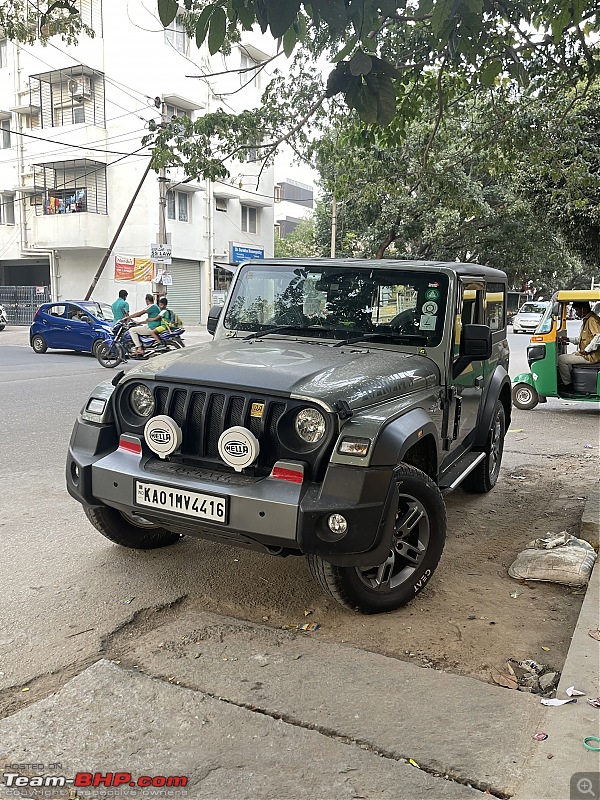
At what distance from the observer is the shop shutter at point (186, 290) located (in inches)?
1233

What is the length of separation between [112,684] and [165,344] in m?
13.7

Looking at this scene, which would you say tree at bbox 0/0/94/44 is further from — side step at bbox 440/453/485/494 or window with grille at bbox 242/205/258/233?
window with grille at bbox 242/205/258/233

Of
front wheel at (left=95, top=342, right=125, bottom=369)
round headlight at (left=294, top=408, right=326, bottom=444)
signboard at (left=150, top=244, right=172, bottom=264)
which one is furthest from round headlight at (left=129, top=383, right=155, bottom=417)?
signboard at (left=150, top=244, right=172, bottom=264)

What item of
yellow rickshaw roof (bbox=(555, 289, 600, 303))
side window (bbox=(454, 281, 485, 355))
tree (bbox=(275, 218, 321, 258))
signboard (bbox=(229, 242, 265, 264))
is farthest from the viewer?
tree (bbox=(275, 218, 321, 258))

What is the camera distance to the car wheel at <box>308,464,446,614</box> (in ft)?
11.4

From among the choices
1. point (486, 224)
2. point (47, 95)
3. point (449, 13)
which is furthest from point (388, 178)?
point (47, 95)

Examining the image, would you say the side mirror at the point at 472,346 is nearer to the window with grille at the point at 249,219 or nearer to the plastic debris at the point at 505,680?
the plastic debris at the point at 505,680

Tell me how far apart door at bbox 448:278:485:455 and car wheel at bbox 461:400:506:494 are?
1.30 ft

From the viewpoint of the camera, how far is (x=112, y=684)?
2986 millimetres

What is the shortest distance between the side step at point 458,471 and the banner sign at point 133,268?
24.7m

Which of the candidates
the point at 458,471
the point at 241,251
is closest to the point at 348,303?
the point at 458,471

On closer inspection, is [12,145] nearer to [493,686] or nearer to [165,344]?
[165,344]

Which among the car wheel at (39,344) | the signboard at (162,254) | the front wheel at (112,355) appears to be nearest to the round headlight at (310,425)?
the front wheel at (112,355)

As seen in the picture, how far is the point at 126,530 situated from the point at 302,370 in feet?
5.02
